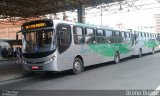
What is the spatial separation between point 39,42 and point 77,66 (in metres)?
2.70

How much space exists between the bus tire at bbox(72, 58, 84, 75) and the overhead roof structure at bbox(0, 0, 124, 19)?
50.7ft

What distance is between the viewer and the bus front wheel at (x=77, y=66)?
14964mm

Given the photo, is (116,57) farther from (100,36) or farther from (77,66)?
(77,66)

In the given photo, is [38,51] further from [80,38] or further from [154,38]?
[154,38]

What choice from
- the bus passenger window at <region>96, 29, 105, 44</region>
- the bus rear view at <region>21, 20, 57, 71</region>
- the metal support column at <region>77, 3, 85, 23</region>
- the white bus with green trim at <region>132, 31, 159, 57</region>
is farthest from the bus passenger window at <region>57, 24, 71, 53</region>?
the metal support column at <region>77, 3, 85, 23</region>

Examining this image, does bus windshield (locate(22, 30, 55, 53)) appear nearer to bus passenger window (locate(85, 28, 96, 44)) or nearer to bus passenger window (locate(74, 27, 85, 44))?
bus passenger window (locate(74, 27, 85, 44))

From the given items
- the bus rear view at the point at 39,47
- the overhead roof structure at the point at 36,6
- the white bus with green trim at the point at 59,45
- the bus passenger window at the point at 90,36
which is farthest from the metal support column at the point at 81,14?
the bus rear view at the point at 39,47

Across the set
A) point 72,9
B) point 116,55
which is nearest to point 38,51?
point 116,55

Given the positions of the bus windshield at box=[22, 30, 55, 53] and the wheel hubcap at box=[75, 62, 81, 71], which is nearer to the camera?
the bus windshield at box=[22, 30, 55, 53]

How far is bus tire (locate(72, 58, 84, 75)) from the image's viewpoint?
15.0 metres

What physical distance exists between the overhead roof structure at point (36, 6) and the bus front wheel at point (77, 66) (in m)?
15.5

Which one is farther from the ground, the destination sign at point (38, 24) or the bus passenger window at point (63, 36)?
the destination sign at point (38, 24)

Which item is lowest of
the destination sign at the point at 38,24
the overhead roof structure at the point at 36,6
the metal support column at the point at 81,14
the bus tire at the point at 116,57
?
the bus tire at the point at 116,57

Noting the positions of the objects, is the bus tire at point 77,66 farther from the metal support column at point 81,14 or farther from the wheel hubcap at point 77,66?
the metal support column at point 81,14
